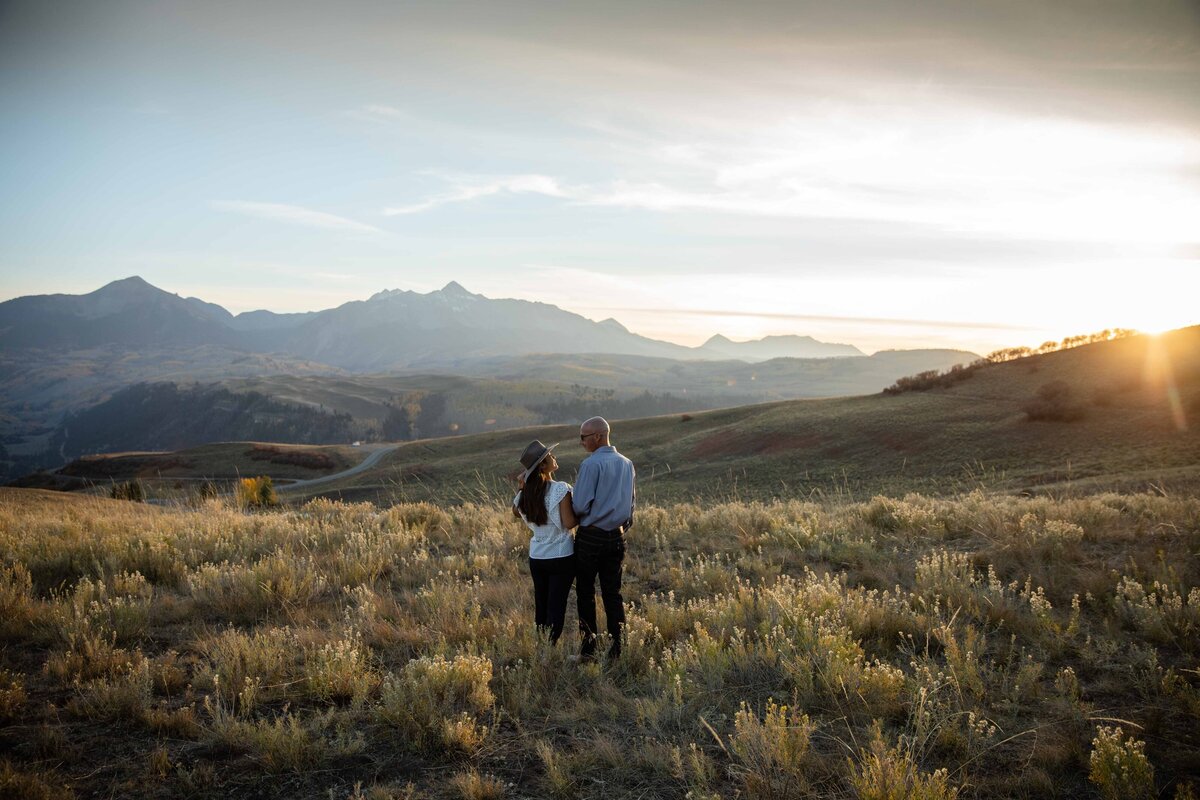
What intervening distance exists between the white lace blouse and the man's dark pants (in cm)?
14

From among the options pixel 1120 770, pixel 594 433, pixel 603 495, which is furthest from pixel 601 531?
pixel 1120 770

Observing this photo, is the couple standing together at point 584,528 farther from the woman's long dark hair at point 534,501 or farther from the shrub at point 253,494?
the shrub at point 253,494

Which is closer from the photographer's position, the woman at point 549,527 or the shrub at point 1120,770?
the shrub at point 1120,770

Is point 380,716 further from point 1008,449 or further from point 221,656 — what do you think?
point 1008,449

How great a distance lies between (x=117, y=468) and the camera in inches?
3022

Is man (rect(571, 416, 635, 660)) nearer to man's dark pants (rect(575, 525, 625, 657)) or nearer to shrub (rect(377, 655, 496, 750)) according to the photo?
man's dark pants (rect(575, 525, 625, 657))

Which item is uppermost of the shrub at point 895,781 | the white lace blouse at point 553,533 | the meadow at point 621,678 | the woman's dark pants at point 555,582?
the white lace blouse at point 553,533

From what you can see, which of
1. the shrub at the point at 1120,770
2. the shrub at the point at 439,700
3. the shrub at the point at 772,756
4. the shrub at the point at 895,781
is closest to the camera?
the shrub at the point at 895,781

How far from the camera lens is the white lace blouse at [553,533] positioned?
5.57m

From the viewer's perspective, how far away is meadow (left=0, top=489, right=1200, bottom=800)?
150 inches

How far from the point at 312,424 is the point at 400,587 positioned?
200 m

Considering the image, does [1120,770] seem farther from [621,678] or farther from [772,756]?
[621,678]

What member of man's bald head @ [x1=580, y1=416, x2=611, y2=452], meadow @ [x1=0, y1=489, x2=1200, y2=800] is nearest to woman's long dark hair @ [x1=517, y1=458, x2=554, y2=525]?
man's bald head @ [x1=580, y1=416, x2=611, y2=452]

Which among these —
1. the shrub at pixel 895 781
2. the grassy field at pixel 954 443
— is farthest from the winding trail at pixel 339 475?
the shrub at pixel 895 781
